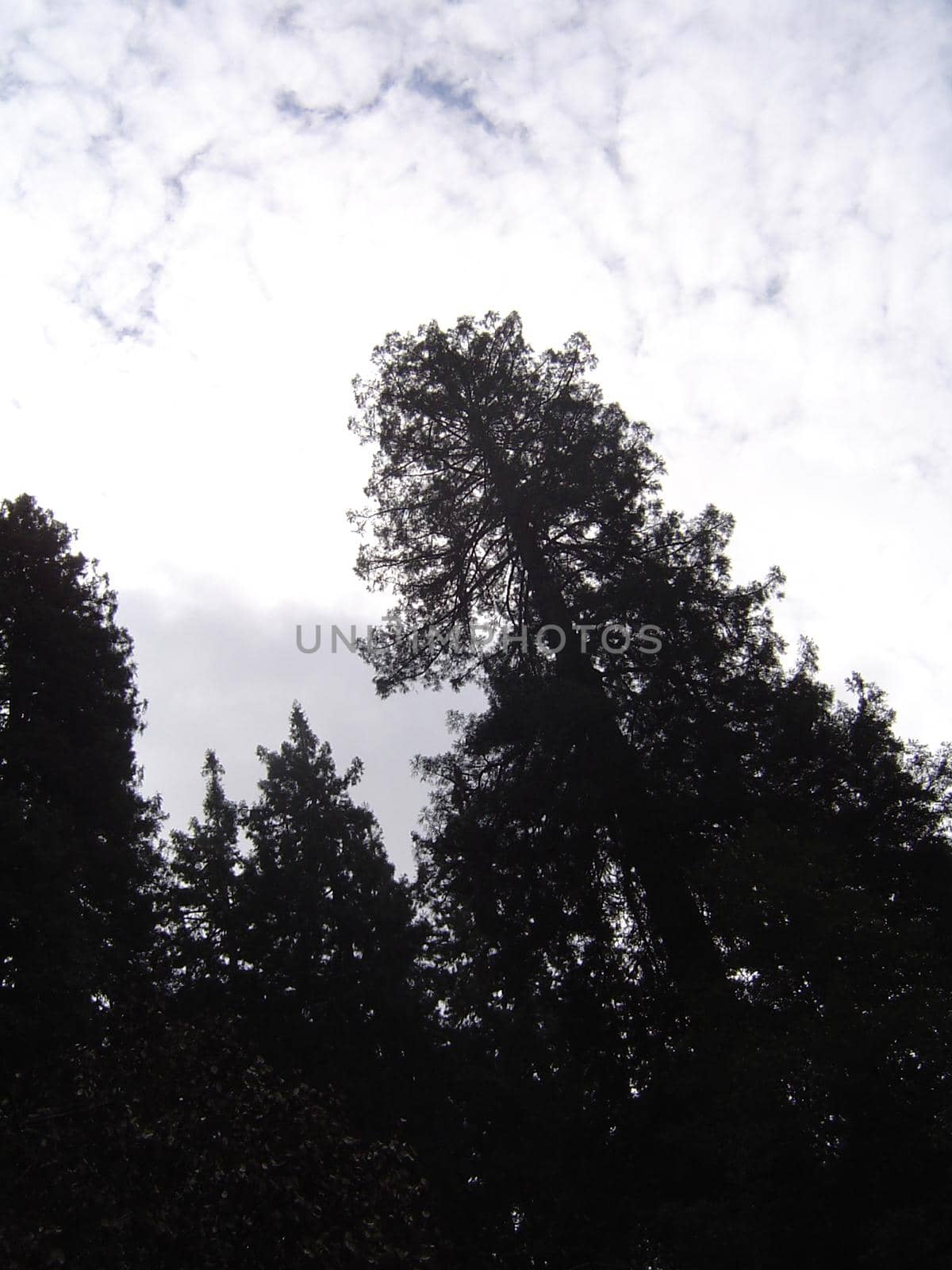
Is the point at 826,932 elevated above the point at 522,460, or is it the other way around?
the point at 522,460

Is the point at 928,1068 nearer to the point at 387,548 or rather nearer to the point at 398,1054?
the point at 398,1054

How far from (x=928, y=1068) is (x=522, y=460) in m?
11.9

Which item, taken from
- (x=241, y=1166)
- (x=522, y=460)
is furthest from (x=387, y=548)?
(x=241, y=1166)

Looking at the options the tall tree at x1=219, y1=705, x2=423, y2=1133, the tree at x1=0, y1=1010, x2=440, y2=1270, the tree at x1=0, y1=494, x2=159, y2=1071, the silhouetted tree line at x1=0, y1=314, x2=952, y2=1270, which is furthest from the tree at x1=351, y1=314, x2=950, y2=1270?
the tree at x1=0, y1=494, x2=159, y2=1071

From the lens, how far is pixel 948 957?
7805 mm

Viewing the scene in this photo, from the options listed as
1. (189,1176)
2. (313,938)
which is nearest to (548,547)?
(313,938)

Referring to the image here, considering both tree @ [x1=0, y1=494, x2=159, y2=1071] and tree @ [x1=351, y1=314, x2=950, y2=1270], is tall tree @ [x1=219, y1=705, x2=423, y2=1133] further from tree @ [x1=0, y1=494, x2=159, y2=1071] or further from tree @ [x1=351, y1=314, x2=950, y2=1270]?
tree @ [x1=0, y1=494, x2=159, y2=1071]

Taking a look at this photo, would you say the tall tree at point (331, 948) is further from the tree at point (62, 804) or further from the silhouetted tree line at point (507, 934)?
the tree at point (62, 804)

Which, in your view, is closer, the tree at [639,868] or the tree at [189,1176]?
the tree at [189,1176]

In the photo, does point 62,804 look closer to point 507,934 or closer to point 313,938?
point 313,938

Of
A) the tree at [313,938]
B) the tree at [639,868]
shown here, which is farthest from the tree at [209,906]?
the tree at [639,868]

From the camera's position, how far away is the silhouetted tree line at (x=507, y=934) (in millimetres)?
6602

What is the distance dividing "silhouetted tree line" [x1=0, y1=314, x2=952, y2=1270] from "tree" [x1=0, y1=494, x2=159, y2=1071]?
0.06 metres

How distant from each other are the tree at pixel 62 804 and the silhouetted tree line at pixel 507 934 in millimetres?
60
